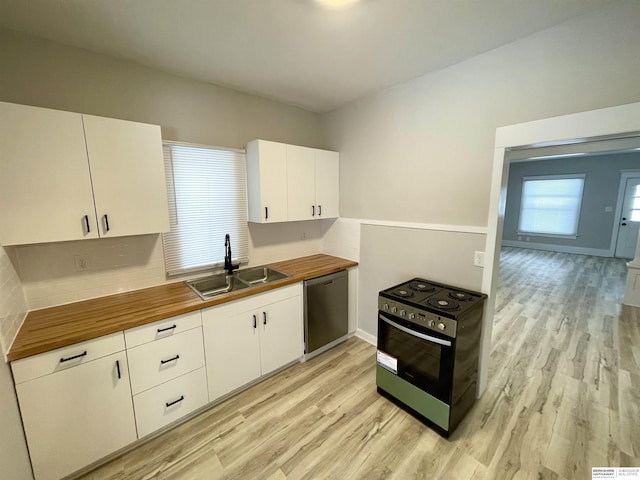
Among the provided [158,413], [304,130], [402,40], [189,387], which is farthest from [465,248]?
[158,413]

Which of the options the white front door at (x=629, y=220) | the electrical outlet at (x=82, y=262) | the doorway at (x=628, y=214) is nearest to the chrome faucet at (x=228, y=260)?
the electrical outlet at (x=82, y=262)

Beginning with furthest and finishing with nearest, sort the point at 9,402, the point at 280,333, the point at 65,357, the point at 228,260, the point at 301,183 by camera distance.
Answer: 1. the point at 301,183
2. the point at 228,260
3. the point at 280,333
4. the point at 65,357
5. the point at 9,402

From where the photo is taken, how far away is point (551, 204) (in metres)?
7.56

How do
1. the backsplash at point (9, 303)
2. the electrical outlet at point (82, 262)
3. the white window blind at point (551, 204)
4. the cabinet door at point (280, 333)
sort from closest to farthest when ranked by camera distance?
the backsplash at point (9, 303), the electrical outlet at point (82, 262), the cabinet door at point (280, 333), the white window blind at point (551, 204)

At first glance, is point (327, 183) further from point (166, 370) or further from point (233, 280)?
point (166, 370)

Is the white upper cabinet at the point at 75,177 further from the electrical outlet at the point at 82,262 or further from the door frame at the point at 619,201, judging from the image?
the door frame at the point at 619,201

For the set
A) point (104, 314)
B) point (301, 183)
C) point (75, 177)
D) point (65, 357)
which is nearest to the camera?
point (65, 357)

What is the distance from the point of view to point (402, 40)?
1732 mm

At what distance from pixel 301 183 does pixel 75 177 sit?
1.81 metres

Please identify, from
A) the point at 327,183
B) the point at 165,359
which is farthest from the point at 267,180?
the point at 165,359

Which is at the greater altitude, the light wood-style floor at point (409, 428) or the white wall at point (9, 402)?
the white wall at point (9, 402)

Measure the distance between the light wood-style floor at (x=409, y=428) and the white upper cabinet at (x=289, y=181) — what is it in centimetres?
163

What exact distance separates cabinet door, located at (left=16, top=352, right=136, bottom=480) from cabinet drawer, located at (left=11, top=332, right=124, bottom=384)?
0.03 meters

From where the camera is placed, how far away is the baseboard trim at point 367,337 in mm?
Answer: 2966
